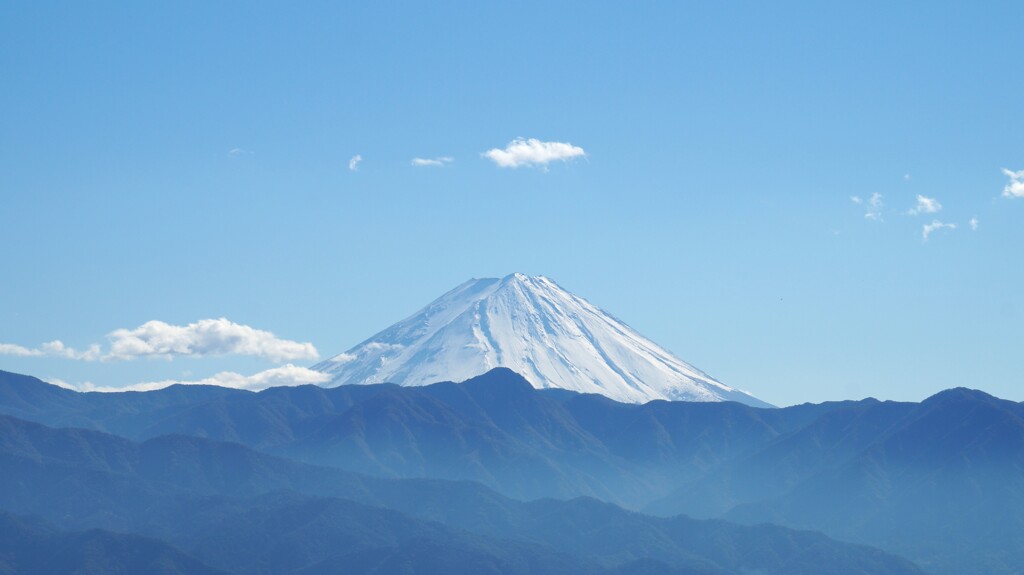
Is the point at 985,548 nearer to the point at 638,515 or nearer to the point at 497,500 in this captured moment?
the point at 638,515

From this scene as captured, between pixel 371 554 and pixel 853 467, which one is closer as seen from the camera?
pixel 371 554

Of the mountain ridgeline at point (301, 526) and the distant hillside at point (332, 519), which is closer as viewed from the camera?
the mountain ridgeline at point (301, 526)

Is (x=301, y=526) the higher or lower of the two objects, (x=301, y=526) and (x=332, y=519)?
the lower

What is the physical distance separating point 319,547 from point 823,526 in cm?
6253

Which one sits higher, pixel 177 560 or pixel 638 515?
pixel 638 515

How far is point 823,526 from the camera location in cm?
18612

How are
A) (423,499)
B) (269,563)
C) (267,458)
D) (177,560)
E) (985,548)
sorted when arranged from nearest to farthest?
(177,560)
(269,563)
(985,548)
(423,499)
(267,458)

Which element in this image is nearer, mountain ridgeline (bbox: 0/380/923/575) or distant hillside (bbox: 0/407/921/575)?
mountain ridgeline (bbox: 0/380/923/575)

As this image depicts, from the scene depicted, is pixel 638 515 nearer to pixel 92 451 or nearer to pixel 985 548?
pixel 985 548

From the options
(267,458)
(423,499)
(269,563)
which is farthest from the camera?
(267,458)

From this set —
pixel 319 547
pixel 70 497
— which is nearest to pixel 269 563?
pixel 319 547

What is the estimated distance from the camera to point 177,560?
141 metres

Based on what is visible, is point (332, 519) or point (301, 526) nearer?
point (301, 526)

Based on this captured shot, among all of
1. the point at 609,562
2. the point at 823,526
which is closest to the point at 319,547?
the point at 609,562
